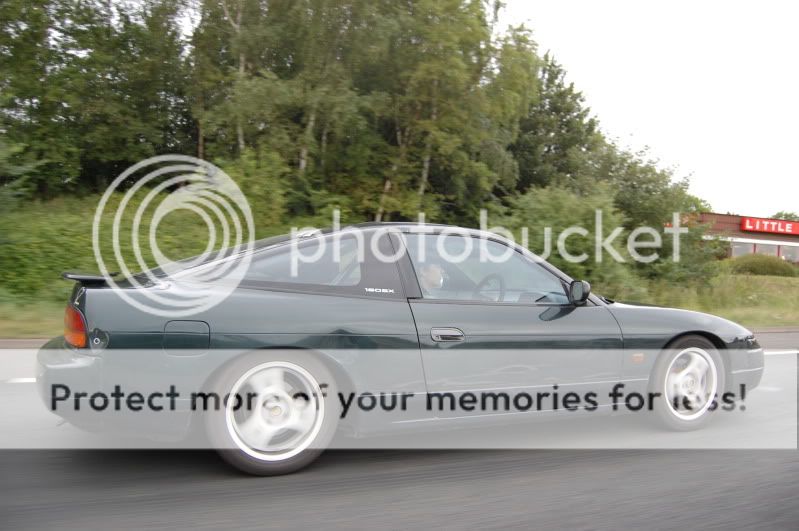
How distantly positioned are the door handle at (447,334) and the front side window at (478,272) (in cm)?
24

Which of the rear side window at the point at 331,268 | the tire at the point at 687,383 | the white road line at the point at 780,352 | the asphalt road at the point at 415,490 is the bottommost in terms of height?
the asphalt road at the point at 415,490

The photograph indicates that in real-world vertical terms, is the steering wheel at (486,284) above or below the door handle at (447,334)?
above

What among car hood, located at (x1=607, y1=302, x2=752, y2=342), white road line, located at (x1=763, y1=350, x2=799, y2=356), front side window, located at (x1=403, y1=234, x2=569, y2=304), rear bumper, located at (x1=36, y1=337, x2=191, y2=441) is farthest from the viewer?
white road line, located at (x1=763, y1=350, x2=799, y2=356)

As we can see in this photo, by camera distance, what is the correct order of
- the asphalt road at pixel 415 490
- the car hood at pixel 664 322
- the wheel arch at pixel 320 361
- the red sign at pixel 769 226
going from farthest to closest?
the red sign at pixel 769 226 < the car hood at pixel 664 322 < the wheel arch at pixel 320 361 < the asphalt road at pixel 415 490

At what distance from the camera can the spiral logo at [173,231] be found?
3775mm

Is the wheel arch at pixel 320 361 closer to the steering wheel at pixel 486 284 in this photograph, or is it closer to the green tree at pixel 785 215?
the steering wheel at pixel 486 284

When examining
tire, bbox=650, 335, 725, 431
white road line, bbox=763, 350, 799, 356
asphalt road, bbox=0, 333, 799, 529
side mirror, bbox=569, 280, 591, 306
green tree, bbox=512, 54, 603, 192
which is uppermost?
green tree, bbox=512, 54, 603, 192

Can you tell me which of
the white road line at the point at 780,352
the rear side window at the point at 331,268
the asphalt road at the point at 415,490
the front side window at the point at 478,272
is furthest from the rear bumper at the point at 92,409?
the white road line at the point at 780,352

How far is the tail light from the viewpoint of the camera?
142 inches

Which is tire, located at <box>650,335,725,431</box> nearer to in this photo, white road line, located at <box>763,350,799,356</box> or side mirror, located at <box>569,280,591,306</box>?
side mirror, located at <box>569,280,591,306</box>

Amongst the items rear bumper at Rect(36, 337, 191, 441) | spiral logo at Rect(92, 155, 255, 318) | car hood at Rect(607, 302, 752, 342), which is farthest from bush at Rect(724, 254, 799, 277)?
rear bumper at Rect(36, 337, 191, 441)

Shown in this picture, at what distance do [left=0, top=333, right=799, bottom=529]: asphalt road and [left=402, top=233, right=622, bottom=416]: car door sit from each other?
43 centimetres

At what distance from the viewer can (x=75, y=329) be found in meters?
3.67

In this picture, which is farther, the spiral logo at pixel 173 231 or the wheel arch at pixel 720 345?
the wheel arch at pixel 720 345
